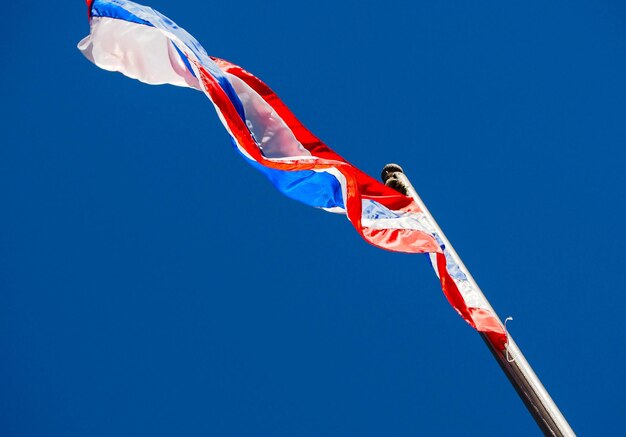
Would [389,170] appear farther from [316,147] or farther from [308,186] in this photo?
[308,186]

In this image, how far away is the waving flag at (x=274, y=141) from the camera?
7.29 metres

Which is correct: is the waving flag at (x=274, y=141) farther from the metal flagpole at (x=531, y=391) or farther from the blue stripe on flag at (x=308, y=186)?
the metal flagpole at (x=531, y=391)

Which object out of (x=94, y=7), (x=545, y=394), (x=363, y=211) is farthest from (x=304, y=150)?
(x=545, y=394)

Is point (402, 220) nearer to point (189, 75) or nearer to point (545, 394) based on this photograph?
point (545, 394)

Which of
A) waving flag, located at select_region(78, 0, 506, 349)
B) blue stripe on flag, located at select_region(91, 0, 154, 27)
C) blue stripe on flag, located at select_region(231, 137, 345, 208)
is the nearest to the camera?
waving flag, located at select_region(78, 0, 506, 349)

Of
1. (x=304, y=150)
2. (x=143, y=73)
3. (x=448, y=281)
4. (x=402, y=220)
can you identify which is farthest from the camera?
(x=143, y=73)

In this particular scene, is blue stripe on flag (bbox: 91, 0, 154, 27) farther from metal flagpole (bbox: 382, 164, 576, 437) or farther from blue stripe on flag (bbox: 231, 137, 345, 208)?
metal flagpole (bbox: 382, 164, 576, 437)

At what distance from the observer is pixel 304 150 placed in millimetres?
8867

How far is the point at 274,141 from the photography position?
29.3 ft

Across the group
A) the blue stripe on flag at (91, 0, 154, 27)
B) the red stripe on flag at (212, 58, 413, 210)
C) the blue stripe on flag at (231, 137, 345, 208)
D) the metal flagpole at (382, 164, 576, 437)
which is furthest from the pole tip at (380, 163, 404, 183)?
the metal flagpole at (382, 164, 576, 437)

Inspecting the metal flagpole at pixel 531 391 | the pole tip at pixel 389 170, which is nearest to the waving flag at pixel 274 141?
the metal flagpole at pixel 531 391

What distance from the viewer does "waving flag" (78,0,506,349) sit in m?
7.29

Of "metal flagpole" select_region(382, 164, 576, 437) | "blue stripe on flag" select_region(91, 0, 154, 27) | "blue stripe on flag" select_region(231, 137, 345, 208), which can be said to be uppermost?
"blue stripe on flag" select_region(91, 0, 154, 27)

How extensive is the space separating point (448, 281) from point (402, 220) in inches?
34.7
